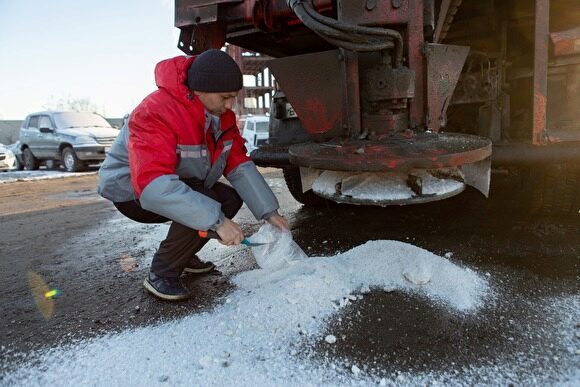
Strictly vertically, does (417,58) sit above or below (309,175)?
above

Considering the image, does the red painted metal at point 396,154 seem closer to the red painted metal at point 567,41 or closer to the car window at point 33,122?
the red painted metal at point 567,41

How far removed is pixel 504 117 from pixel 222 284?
2.21 metres

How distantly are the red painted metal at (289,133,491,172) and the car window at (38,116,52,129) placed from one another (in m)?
11.4

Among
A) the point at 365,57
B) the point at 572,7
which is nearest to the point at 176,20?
the point at 365,57

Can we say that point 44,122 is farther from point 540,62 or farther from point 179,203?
point 540,62

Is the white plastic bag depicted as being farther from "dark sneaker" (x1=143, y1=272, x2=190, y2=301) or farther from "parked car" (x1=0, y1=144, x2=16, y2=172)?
"parked car" (x1=0, y1=144, x2=16, y2=172)

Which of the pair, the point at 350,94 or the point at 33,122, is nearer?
the point at 350,94

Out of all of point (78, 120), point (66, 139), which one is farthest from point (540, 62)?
point (78, 120)

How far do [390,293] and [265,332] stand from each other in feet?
2.28

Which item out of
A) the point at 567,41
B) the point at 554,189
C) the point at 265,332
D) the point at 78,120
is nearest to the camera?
the point at 265,332

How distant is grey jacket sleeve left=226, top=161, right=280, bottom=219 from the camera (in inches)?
98.0

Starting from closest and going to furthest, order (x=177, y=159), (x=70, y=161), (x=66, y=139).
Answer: (x=177, y=159)
(x=66, y=139)
(x=70, y=161)

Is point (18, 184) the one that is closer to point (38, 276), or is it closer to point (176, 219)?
point (38, 276)

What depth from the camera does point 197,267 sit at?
274cm
